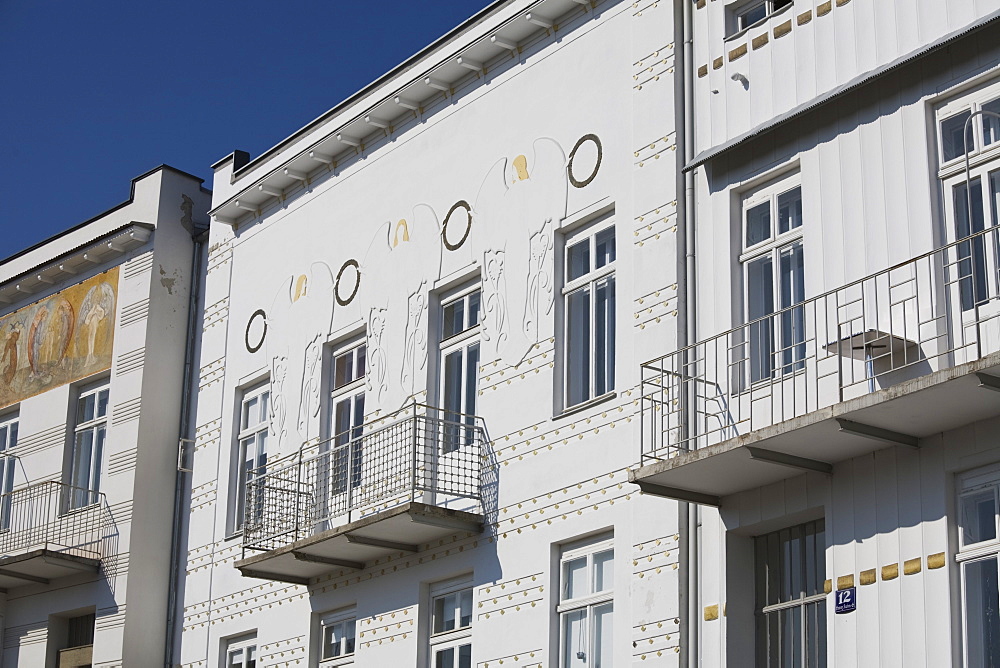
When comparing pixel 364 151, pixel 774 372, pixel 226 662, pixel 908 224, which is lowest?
pixel 226 662

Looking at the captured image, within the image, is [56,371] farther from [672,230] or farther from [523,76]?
[672,230]

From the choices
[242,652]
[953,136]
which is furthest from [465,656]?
[953,136]

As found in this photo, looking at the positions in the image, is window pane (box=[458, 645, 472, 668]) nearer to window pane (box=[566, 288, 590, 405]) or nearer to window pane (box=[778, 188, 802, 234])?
window pane (box=[566, 288, 590, 405])

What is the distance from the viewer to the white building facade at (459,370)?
16859 mm

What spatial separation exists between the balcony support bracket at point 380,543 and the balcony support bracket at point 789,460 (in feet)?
20.2

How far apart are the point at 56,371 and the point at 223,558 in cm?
618

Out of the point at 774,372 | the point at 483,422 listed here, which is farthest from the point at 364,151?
the point at 774,372

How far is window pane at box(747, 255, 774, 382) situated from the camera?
15312mm

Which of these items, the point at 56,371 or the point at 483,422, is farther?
the point at 56,371

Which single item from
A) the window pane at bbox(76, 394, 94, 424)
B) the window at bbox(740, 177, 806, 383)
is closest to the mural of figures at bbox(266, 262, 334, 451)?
the window pane at bbox(76, 394, 94, 424)

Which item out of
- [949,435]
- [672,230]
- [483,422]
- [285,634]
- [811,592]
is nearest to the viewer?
[949,435]

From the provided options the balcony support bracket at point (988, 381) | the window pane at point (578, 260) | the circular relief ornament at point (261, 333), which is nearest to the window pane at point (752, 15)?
the window pane at point (578, 260)

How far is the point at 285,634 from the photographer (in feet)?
68.0

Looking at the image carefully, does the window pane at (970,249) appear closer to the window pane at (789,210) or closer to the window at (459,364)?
the window pane at (789,210)
